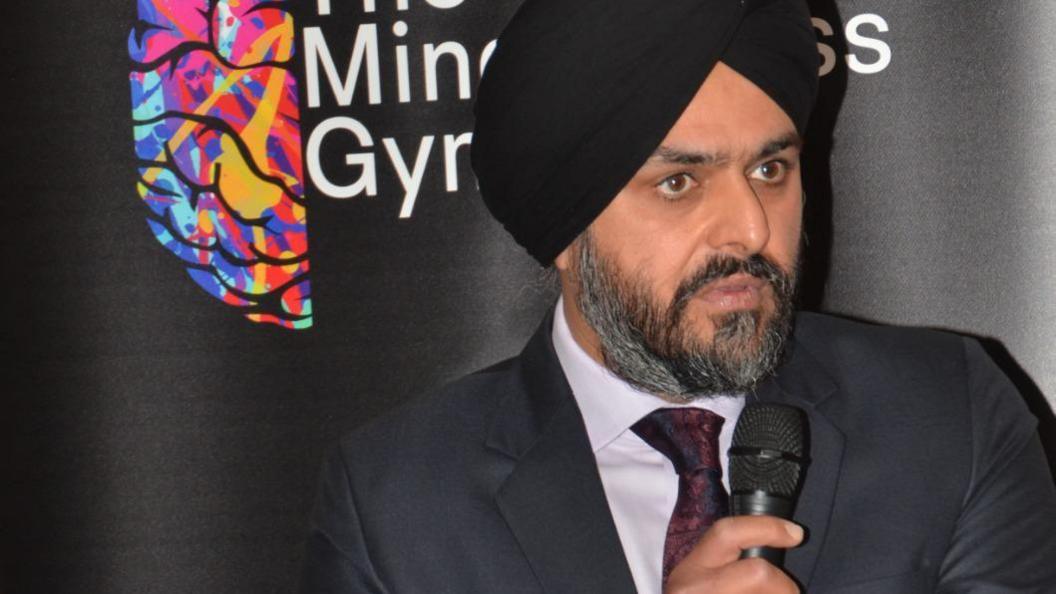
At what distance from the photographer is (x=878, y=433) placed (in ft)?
6.28

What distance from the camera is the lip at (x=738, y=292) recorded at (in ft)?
5.85

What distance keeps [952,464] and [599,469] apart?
1.70 ft

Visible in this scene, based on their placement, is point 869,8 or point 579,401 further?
point 869,8

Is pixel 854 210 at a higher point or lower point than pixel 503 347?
higher

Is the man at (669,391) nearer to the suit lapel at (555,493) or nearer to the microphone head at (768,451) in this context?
the suit lapel at (555,493)

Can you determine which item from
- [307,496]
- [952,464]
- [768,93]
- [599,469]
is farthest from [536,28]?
[307,496]

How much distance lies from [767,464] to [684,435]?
0.46m

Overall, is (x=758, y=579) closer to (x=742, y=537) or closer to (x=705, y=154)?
(x=742, y=537)

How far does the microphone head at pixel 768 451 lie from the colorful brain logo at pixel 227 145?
45.3 inches

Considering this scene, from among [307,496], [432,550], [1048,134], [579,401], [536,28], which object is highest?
[536,28]

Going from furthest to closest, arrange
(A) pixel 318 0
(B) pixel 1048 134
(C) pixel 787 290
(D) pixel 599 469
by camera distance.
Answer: (A) pixel 318 0
(B) pixel 1048 134
(D) pixel 599 469
(C) pixel 787 290

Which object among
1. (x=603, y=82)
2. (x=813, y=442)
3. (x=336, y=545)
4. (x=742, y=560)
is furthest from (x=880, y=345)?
(x=336, y=545)

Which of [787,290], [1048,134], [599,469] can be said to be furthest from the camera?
[1048,134]

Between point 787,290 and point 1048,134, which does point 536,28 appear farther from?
point 1048,134
